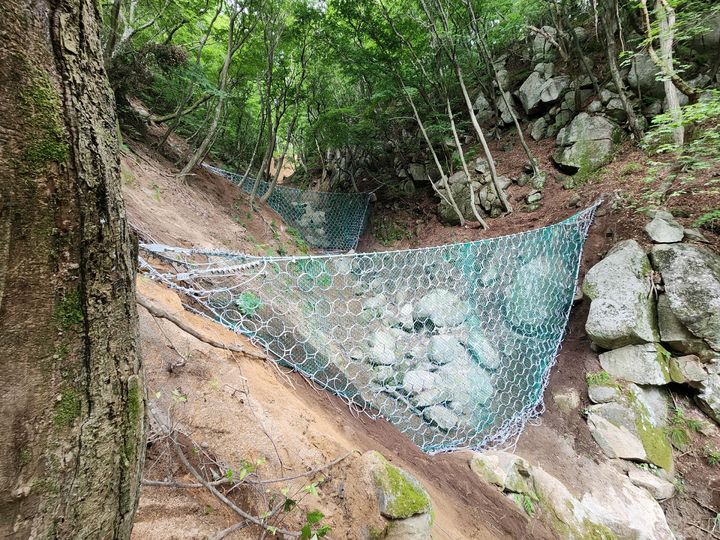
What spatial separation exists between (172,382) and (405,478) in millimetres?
832

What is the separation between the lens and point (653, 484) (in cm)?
189

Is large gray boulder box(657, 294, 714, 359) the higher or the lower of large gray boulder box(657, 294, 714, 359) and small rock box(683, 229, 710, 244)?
the lower

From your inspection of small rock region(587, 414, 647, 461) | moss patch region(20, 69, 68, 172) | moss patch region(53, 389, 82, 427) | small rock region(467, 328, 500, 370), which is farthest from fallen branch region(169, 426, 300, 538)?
small rock region(587, 414, 647, 461)

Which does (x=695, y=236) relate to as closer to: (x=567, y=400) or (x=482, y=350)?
(x=567, y=400)

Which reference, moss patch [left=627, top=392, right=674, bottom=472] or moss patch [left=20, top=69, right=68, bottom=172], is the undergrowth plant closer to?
moss patch [left=627, top=392, right=674, bottom=472]

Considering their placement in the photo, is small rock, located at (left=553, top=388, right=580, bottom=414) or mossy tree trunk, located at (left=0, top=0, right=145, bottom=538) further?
small rock, located at (left=553, top=388, right=580, bottom=414)

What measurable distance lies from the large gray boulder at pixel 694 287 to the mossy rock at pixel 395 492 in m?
2.43

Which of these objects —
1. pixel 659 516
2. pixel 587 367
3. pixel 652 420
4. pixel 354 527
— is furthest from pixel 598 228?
pixel 354 527

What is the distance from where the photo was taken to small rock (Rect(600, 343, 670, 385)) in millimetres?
2186

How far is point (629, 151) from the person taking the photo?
354 cm

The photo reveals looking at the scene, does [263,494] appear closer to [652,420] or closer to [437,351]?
[437,351]

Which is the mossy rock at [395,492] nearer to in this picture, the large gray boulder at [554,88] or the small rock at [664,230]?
the small rock at [664,230]

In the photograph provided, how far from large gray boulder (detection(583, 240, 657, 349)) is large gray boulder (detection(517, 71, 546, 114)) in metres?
3.02

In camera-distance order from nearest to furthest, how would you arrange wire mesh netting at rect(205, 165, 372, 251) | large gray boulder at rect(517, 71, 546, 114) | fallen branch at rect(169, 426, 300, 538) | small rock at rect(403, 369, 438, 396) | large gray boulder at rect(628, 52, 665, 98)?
fallen branch at rect(169, 426, 300, 538) → small rock at rect(403, 369, 438, 396) → large gray boulder at rect(628, 52, 665, 98) → large gray boulder at rect(517, 71, 546, 114) → wire mesh netting at rect(205, 165, 372, 251)
